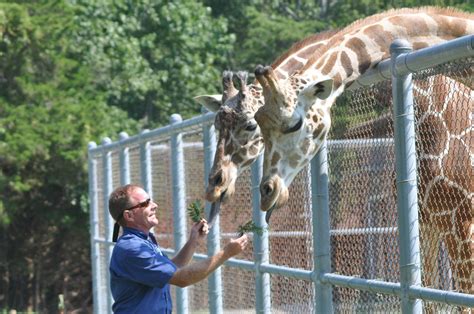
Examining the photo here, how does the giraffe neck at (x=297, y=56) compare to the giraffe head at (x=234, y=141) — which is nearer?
the giraffe head at (x=234, y=141)

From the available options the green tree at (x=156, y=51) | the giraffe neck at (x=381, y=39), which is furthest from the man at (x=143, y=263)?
the green tree at (x=156, y=51)

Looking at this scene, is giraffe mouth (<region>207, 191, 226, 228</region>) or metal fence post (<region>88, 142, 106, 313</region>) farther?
metal fence post (<region>88, 142, 106, 313</region>)

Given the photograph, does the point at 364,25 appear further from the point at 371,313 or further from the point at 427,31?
the point at 371,313

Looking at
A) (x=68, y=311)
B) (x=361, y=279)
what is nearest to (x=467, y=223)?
(x=361, y=279)

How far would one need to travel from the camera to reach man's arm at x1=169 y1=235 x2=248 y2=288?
6.18 meters

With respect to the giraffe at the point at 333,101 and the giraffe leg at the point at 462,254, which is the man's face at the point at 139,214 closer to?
the giraffe at the point at 333,101

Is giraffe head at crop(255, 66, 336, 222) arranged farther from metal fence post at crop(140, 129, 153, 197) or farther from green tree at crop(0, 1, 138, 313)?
green tree at crop(0, 1, 138, 313)

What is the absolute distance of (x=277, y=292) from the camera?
8.35 meters

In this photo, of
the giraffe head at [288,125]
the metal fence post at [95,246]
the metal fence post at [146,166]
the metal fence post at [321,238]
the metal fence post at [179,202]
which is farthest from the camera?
the metal fence post at [95,246]

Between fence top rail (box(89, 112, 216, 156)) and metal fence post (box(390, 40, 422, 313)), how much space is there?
332 cm

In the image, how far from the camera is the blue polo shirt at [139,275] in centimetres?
632

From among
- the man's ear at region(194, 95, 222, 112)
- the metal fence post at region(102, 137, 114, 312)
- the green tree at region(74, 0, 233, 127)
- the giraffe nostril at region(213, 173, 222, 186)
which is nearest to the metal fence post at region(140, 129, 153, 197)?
the metal fence post at region(102, 137, 114, 312)

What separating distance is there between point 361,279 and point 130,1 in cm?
2024

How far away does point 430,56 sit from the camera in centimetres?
548
